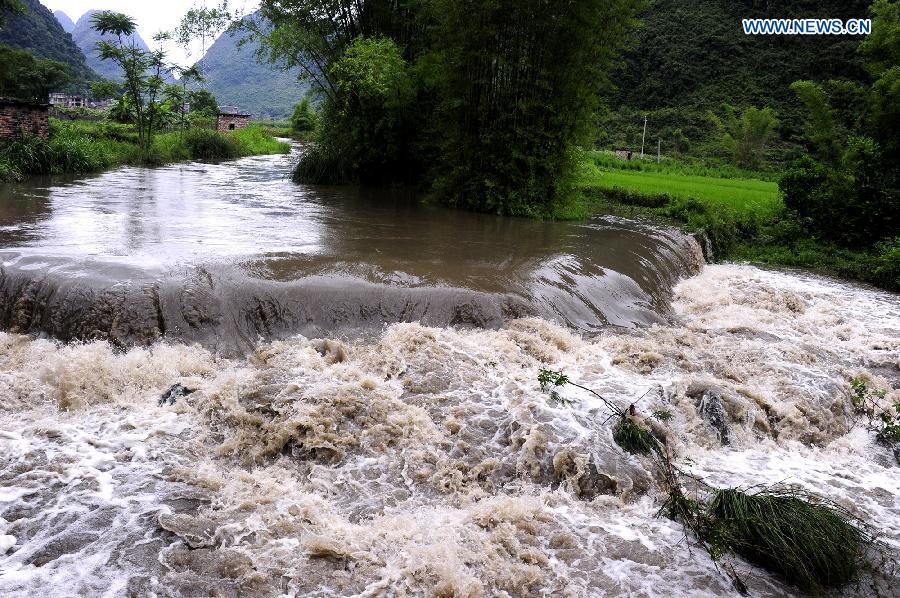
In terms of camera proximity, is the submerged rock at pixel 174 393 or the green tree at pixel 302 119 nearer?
the submerged rock at pixel 174 393

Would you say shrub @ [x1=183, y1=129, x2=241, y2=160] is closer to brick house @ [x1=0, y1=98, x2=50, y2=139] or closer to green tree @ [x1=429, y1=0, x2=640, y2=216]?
brick house @ [x1=0, y1=98, x2=50, y2=139]

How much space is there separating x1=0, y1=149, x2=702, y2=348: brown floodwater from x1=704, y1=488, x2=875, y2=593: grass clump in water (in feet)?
11.6

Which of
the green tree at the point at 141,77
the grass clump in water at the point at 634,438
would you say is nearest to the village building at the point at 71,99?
the green tree at the point at 141,77

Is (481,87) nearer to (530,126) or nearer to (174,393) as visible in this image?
(530,126)

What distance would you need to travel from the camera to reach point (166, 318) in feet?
19.6

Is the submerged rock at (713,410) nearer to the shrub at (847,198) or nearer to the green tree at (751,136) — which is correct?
the shrub at (847,198)

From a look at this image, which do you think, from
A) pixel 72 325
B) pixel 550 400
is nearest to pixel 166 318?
pixel 72 325

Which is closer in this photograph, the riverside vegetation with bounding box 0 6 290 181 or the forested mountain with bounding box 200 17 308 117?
the riverside vegetation with bounding box 0 6 290 181

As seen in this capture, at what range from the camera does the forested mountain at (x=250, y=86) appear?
132000mm

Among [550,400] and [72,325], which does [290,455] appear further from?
[72,325]

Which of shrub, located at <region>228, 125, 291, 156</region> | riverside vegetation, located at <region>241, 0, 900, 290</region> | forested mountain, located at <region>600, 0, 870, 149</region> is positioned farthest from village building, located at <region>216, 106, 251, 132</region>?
forested mountain, located at <region>600, 0, 870, 149</region>

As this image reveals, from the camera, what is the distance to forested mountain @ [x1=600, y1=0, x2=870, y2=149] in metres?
45.2

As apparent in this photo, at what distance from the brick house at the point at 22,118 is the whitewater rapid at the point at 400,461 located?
1323cm

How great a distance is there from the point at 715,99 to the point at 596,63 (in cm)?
4141
